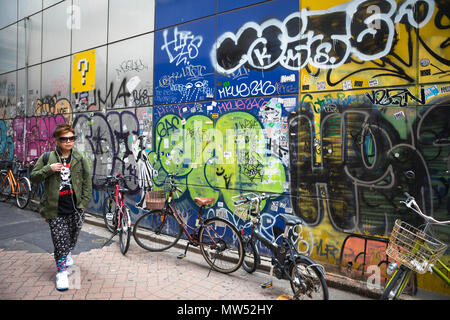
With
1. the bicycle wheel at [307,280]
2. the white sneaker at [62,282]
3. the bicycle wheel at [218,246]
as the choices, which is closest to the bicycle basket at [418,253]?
the bicycle wheel at [307,280]

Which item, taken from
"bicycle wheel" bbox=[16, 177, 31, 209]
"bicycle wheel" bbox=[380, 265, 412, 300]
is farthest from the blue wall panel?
"bicycle wheel" bbox=[16, 177, 31, 209]

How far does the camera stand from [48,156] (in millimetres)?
4195

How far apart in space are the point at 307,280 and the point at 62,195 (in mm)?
3263

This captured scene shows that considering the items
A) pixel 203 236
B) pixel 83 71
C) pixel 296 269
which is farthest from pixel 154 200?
pixel 83 71

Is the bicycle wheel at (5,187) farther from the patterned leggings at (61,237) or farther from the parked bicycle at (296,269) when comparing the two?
the parked bicycle at (296,269)

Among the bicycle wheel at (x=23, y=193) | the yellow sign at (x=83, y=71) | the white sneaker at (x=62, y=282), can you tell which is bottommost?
the white sneaker at (x=62, y=282)

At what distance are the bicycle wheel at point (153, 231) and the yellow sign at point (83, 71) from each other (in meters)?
4.53

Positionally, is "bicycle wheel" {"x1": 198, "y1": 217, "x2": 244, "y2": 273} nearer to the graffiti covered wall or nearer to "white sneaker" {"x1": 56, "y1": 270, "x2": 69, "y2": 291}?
the graffiti covered wall

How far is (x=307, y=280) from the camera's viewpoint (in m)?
3.60

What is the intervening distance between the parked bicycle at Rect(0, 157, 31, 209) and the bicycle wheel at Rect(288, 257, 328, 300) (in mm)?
8003

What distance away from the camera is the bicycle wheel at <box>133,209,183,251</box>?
214 inches

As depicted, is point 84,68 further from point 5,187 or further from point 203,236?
point 203,236

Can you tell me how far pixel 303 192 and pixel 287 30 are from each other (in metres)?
2.59

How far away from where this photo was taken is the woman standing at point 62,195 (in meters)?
4.05
